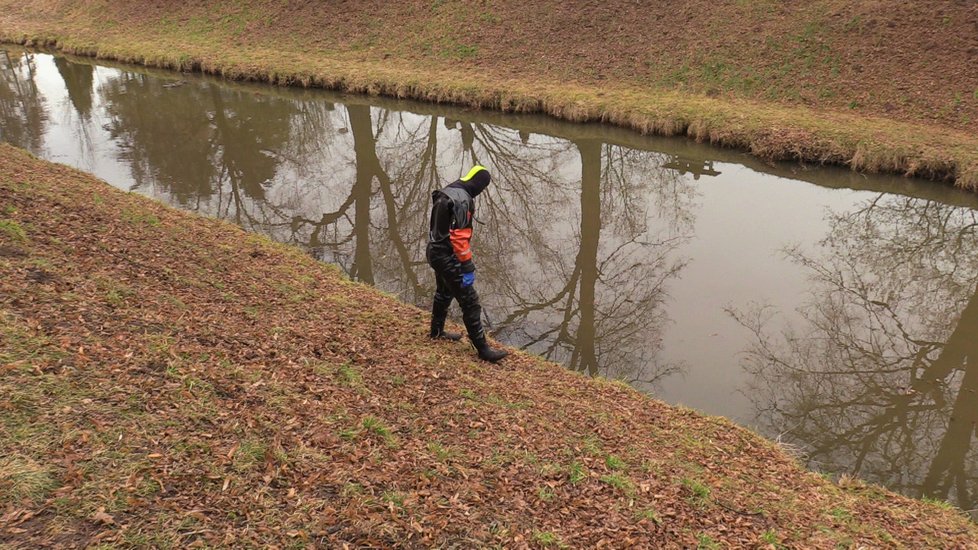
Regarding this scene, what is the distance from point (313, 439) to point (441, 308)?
2723mm

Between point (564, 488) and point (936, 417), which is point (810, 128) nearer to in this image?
point (936, 417)

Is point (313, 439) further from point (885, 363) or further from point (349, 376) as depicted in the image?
point (885, 363)

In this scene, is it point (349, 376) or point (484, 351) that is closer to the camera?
point (349, 376)

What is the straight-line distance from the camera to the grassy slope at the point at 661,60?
53.1 feet

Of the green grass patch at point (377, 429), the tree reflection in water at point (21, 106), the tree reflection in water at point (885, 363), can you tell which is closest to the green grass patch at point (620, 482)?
the green grass patch at point (377, 429)

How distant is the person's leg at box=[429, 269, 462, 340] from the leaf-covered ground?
0.20 metres

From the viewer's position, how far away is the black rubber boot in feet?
23.7

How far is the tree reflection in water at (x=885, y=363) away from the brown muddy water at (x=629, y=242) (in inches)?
1.2

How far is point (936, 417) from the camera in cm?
759

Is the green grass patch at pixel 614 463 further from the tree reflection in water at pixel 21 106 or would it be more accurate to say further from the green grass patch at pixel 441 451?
the tree reflection in water at pixel 21 106

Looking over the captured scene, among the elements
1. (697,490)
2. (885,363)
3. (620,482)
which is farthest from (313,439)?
(885,363)

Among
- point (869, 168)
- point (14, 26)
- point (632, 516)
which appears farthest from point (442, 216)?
point (14, 26)

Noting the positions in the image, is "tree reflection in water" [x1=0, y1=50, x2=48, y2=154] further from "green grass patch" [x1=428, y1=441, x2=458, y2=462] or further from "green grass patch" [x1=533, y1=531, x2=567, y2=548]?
"green grass patch" [x1=533, y1=531, x2=567, y2=548]

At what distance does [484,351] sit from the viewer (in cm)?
727
